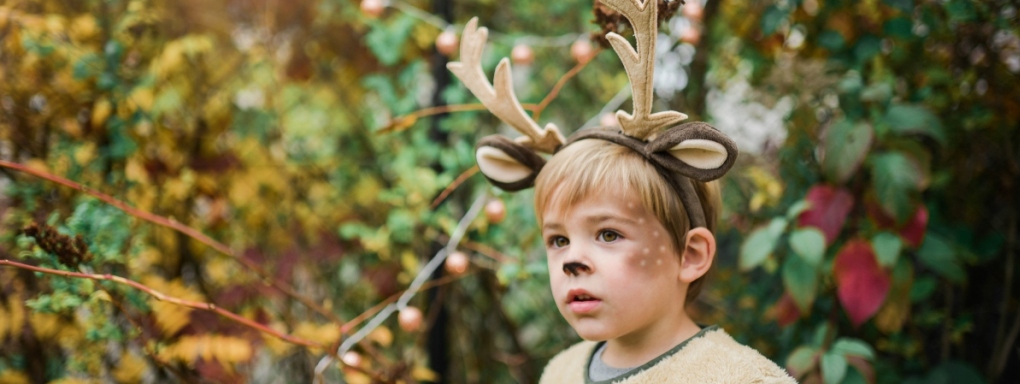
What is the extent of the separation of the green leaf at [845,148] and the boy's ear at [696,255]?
19.9 inches

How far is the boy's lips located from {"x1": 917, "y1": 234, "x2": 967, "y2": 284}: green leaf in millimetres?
844

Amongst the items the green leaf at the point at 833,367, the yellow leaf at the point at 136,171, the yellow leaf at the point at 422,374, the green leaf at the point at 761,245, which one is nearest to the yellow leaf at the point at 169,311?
the yellow leaf at the point at 136,171

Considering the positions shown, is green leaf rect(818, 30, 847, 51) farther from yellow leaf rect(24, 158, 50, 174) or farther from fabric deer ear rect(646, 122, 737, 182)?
yellow leaf rect(24, 158, 50, 174)

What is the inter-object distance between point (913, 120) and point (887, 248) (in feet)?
0.88

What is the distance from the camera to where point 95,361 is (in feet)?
4.96

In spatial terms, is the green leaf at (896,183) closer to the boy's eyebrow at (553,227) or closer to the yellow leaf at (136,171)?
the boy's eyebrow at (553,227)

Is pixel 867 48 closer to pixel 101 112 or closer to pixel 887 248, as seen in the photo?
pixel 887 248

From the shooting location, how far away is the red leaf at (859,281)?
1369 mm

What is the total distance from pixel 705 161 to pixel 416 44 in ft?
4.22

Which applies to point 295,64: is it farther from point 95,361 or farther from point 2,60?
point 95,361

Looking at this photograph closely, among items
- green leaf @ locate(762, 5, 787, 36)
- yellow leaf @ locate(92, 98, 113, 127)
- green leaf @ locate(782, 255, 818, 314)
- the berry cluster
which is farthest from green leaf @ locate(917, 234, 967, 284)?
yellow leaf @ locate(92, 98, 113, 127)

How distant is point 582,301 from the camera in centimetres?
102

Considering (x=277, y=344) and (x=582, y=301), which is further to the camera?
(x=277, y=344)

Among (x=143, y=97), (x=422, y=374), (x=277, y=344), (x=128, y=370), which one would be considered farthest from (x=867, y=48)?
(x=128, y=370)
